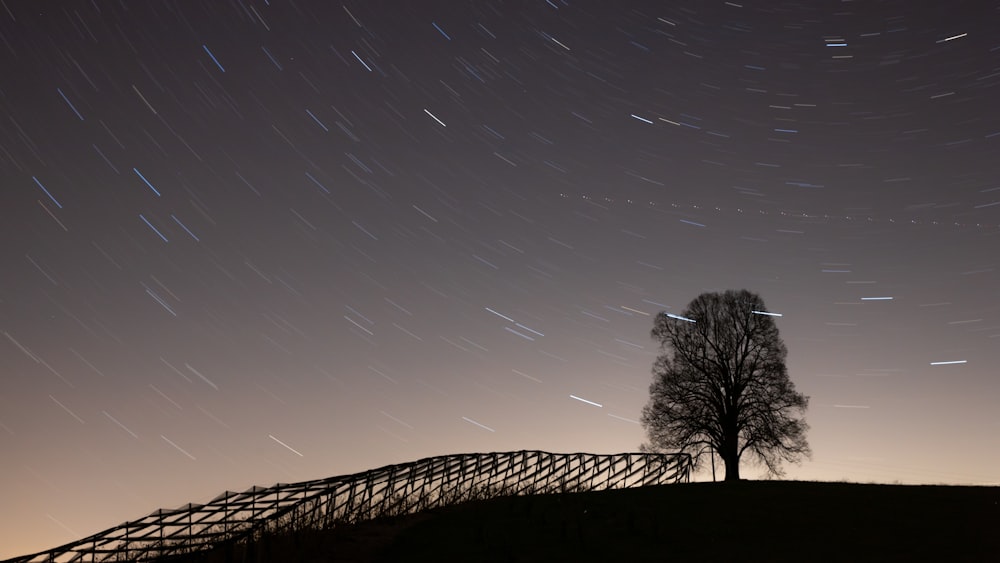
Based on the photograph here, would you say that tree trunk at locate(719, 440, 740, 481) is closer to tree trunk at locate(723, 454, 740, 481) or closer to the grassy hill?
tree trunk at locate(723, 454, 740, 481)

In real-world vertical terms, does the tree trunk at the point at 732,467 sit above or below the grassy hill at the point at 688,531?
above

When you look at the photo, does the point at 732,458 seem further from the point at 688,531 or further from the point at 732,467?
the point at 688,531

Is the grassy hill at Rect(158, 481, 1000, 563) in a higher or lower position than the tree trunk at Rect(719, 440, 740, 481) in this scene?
lower

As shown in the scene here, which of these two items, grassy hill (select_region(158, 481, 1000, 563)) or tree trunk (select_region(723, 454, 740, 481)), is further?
tree trunk (select_region(723, 454, 740, 481))

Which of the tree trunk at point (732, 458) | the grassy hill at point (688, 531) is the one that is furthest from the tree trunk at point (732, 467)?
the grassy hill at point (688, 531)

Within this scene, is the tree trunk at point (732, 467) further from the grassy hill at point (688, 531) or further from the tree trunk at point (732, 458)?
the grassy hill at point (688, 531)

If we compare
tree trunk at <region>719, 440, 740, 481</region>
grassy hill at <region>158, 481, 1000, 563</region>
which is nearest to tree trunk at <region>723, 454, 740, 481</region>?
tree trunk at <region>719, 440, 740, 481</region>

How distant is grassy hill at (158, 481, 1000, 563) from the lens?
66.5ft

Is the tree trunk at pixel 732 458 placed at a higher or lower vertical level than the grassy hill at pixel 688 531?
higher

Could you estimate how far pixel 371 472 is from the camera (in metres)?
29.2

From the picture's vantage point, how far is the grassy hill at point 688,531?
20281 millimetres

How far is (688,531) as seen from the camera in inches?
907

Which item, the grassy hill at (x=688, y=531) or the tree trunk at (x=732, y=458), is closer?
the grassy hill at (x=688, y=531)

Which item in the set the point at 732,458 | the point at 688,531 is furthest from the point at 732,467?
the point at 688,531
